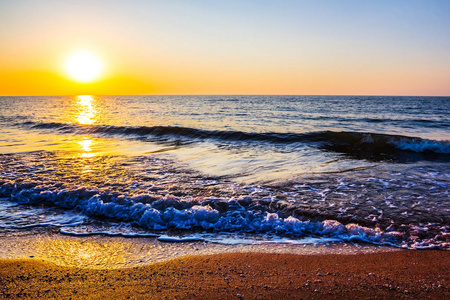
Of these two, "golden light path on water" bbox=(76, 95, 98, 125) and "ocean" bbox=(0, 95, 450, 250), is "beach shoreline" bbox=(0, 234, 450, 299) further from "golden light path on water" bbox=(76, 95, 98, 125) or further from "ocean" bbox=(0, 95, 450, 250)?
"golden light path on water" bbox=(76, 95, 98, 125)

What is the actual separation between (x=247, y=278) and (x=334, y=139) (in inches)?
547

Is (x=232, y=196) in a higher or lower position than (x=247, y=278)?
higher

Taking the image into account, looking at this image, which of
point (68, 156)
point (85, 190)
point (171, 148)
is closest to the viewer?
point (85, 190)

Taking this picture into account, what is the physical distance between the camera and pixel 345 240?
4.46m

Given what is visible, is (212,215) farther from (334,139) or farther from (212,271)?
(334,139)

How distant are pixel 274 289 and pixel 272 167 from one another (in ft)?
20.8

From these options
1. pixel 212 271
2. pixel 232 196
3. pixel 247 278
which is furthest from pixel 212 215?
pixel 247 278

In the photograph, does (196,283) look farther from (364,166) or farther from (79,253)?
(364,166)

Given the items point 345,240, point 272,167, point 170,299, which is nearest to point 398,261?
point 345,240

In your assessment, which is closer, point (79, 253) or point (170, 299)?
point (170, 299)

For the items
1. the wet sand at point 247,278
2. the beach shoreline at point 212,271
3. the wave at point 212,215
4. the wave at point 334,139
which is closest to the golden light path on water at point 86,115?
the wave at point 334,139

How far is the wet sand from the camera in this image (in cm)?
310

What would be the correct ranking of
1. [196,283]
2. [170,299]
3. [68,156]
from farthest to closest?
[68,156]
[196,283]
[170,299]

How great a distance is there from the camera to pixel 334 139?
15.8m
